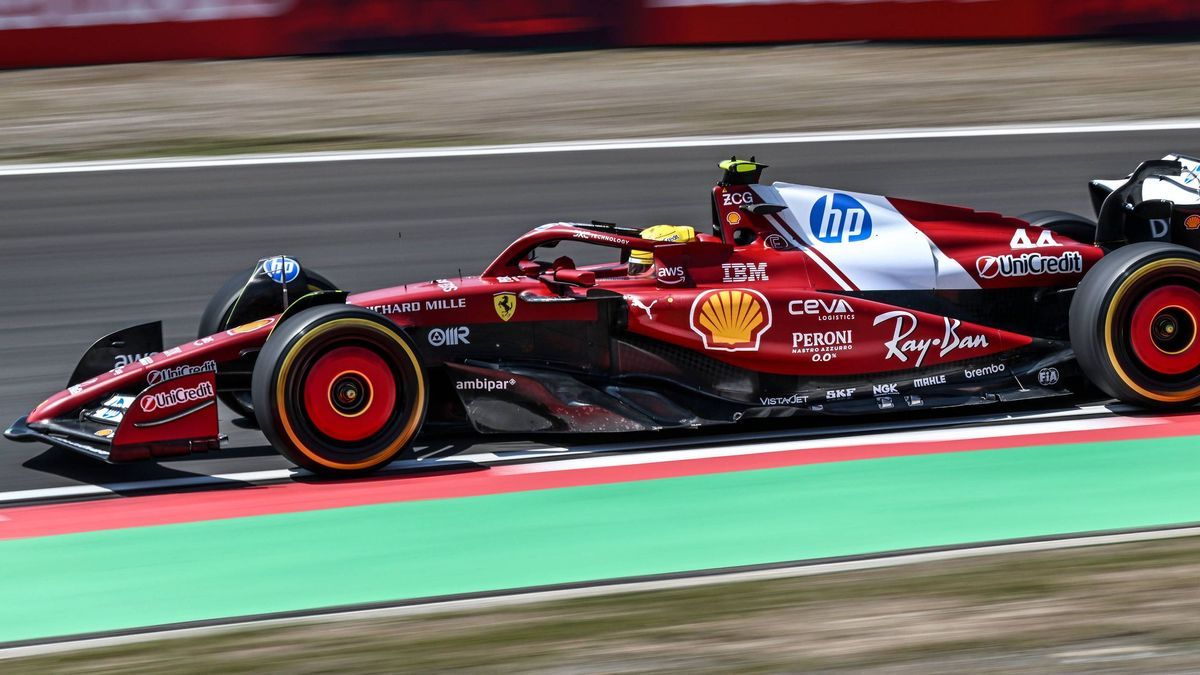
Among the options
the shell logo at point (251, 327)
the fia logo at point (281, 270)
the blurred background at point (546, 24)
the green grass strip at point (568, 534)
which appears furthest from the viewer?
the blurred background at point (546, 24)

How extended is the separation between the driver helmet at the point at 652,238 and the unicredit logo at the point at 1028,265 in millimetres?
1621

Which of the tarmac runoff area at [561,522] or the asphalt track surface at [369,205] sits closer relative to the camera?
the tarmac runoff area at [561,522]

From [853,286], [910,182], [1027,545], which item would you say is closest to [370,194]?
[910,182]

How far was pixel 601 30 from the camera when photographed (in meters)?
17.2

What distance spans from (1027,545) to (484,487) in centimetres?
250

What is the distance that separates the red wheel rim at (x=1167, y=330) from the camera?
7688 millimetres

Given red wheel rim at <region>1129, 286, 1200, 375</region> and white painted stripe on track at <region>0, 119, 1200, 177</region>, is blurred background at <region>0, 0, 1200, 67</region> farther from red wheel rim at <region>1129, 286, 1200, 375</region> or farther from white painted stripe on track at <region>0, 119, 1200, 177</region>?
red wheel rim at <region>1129, 286, 1200, 375</region>

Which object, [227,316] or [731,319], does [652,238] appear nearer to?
[731,319]

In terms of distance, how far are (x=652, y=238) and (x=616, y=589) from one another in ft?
9.15

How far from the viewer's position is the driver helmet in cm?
769

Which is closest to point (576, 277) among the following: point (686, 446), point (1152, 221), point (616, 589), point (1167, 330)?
point (686, 446)

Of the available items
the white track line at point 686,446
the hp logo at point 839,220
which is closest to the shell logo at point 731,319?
the white track line at point 686,446

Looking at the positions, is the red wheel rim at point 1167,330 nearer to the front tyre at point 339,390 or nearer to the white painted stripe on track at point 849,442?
the white painted stripe on track at point 849,442

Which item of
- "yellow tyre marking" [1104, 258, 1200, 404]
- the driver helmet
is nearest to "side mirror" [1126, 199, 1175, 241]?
"yellow tyre marking" [1104, 258, 1200, 404]
